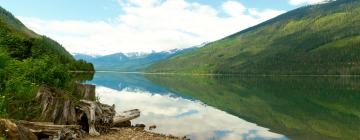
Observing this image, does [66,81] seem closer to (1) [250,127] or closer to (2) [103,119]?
(2) [103,119]

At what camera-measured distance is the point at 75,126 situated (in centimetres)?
2664

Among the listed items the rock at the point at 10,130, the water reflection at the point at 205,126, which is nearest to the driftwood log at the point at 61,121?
the rock at the point at 10,130

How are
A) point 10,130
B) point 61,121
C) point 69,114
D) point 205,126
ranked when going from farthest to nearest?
point 205,126, point 69,114, point 61,121, point 10,130

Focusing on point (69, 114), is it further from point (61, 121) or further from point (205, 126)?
point (205, 126)

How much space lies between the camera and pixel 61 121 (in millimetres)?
26047

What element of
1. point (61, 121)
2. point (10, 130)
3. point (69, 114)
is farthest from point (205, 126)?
point (10, 130)

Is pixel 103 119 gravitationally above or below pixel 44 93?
below

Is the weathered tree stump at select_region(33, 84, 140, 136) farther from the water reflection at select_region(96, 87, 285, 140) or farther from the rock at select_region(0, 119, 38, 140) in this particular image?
the water reflection at select_region(96, 87, 285, 140)

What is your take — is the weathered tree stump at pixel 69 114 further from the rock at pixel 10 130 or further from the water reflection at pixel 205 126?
the water reflection at pixel 205 126

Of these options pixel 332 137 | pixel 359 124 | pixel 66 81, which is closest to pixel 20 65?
pixel 66 81

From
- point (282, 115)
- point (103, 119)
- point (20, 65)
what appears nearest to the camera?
point (103, 119)

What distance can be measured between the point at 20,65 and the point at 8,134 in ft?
54.9

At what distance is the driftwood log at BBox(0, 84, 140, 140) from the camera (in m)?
19.3

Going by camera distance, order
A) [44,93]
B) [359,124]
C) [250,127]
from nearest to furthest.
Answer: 1. [44,93]
2. [250,127]
3. [359,124]
